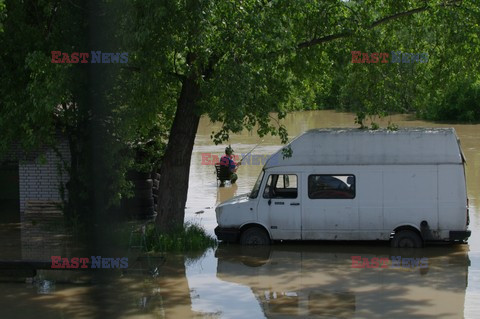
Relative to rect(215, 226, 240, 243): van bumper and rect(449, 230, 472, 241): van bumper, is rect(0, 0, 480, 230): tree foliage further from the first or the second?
rect(449, 230, 472, 241): van bumper

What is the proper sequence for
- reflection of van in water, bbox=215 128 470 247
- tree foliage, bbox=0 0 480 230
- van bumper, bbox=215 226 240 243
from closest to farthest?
1. tree foliage, bbox=0 0 480 230
2. reflection of van in water, bbox=215 128 470 247
3. van bumper, bbox=215 226 240 243

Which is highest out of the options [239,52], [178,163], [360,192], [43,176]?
[239,52]

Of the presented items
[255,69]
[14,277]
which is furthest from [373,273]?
[14,277]

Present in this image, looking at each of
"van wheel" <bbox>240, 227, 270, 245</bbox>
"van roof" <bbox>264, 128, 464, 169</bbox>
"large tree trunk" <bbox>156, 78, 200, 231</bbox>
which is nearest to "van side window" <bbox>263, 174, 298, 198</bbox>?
"van roof" <bbox>264, 128, 464, 169</bbox>

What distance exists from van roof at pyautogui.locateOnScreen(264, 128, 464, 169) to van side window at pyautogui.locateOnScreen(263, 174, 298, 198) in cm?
29

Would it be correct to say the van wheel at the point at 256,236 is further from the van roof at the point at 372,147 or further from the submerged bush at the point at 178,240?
the van roof at the point at 372,147

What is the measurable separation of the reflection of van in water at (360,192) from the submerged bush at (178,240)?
1.77 feet

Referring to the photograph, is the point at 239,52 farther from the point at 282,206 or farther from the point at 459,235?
the point at 459,235

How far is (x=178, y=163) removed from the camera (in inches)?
640

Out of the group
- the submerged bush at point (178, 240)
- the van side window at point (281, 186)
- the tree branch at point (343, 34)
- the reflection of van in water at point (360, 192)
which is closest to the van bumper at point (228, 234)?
the reflection of van in water at point (360, 192)

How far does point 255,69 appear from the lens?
14.1 meters

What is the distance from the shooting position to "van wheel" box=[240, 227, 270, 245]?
52.8 feet

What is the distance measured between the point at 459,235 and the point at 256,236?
428cm

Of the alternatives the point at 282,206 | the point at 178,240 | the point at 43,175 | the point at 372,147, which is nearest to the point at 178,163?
the point at 178,240
